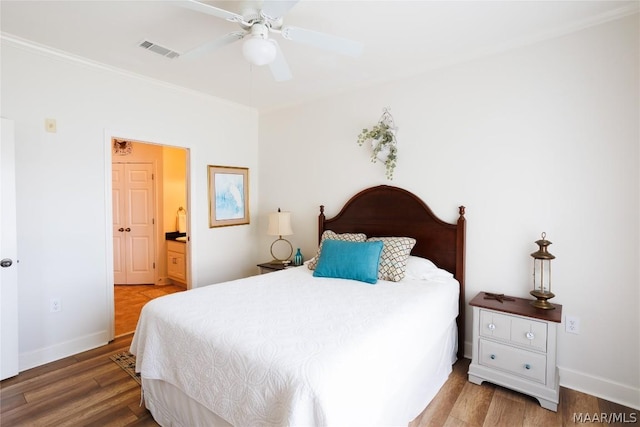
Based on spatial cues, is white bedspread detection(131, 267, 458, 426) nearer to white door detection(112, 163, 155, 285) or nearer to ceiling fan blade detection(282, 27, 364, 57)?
ceiling fan blade detection(282, 27, 364, 57)

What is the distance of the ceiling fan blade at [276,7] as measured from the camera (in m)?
1.67

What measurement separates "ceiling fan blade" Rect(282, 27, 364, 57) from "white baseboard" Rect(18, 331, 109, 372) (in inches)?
122

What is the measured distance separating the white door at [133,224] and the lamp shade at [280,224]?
2405 mm

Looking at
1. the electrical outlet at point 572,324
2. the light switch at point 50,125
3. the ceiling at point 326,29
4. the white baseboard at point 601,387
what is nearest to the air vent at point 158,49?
the ceiling at point 326,29

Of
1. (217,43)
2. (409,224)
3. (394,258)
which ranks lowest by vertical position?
(394,258)

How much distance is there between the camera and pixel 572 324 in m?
2.41

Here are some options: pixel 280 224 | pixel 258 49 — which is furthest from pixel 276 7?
pixel 280 224

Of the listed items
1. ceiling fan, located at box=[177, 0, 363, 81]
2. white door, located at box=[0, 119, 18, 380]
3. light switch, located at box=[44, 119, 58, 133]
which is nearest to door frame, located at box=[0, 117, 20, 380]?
white door, located at box=[0, 119, 18, 380]

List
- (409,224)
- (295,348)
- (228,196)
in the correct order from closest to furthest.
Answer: (295,348) → (409,224) → (228,196)

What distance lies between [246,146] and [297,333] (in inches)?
128

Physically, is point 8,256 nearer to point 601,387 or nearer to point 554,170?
point 554,170

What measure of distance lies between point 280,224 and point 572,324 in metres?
2.77

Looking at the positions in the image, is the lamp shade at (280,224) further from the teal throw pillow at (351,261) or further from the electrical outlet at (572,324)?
the electrical outlet at (572,324)

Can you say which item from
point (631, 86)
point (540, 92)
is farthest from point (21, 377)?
point (631, 86)
